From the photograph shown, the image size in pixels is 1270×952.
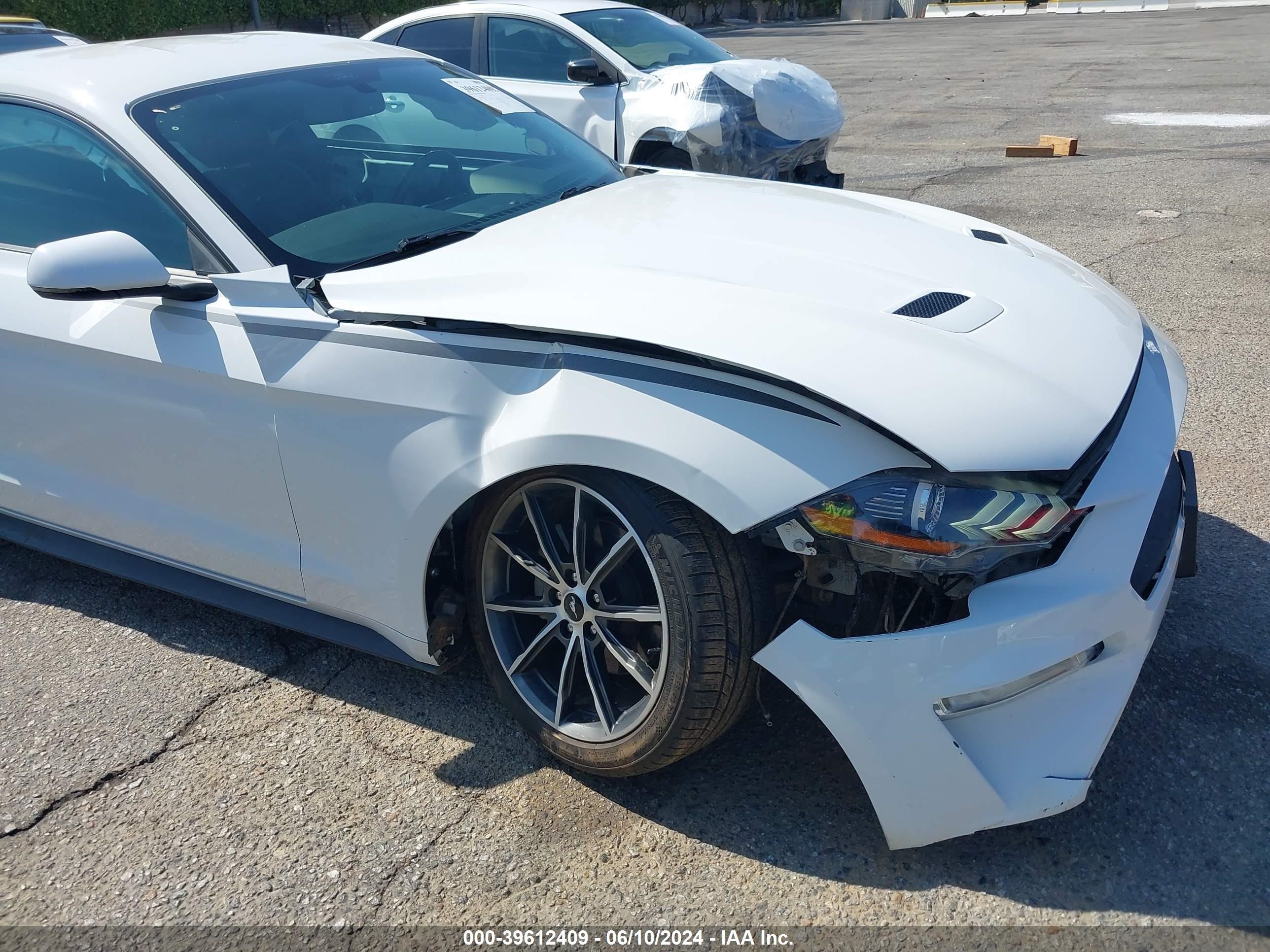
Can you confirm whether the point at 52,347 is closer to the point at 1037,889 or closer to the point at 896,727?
the point at 896,727

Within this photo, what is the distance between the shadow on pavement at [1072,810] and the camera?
2238 millimetres

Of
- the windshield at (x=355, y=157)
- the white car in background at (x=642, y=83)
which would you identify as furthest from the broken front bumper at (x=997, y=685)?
the white car in background at (x=642, y=83)

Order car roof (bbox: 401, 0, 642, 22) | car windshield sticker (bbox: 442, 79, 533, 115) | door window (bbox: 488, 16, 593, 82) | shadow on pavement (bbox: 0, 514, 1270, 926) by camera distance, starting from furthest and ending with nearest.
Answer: car roof (bbox: 401, 0, 642, 22) → door window (bbox: 488, 16, 593, 82) → car windshield sticker (bbox: 442, 79, 533, 115) → shadow on pavement (bbox: 0, 514, 1270, 926)

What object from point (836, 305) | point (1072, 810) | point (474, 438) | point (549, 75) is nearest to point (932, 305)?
point (836, 305)

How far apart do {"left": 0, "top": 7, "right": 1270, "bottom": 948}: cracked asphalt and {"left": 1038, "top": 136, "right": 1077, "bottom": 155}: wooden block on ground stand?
6804 millimetres

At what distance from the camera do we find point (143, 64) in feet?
10.5

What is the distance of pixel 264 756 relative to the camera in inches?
110

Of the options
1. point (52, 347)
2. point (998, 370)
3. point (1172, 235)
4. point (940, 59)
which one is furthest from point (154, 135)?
point (940, 59)

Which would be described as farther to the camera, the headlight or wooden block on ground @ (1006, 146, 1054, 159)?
wooden block on ground @ (1006, 146, 1054, 159)

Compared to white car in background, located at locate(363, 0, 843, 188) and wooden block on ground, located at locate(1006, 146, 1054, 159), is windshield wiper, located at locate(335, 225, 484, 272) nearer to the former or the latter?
white car in background, located at locate(363, 0, 843, 188)

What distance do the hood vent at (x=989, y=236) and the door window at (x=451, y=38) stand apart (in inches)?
230

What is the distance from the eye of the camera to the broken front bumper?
207 centimetres

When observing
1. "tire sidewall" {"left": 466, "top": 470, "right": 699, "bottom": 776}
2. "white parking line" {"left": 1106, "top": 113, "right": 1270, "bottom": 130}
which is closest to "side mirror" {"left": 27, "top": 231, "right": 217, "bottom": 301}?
"tire sidewall" {"left": 466, "top": 470, "right": 699, "bottom": 776}

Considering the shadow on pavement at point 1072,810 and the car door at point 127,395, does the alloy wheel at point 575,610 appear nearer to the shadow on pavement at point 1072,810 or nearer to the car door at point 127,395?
the shadow on pavement at point 1072,810
